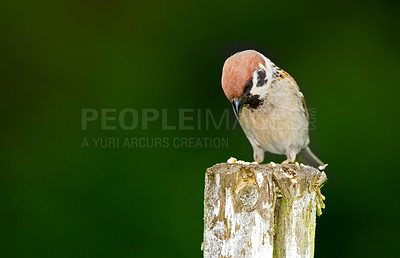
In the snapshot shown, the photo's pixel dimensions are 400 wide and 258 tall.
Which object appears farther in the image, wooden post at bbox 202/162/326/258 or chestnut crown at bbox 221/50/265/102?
chestnut crown at bbox 221/50/265/102

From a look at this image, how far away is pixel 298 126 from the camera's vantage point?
3838 mm

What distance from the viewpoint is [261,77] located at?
3.32 metres

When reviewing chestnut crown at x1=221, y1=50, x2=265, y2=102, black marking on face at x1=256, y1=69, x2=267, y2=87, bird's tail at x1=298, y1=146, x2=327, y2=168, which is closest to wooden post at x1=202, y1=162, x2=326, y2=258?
chestnut crown at x1=221, y1=50, x2=265, y2=102

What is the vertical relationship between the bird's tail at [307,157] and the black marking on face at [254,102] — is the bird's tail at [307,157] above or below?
below

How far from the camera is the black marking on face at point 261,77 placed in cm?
326

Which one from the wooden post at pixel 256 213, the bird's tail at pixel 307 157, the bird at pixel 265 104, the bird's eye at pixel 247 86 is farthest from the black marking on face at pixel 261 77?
the wooden post at pixel 256 213

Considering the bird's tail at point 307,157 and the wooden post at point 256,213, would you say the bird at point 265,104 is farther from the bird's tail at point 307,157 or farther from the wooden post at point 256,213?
the wooden post at point 256,213

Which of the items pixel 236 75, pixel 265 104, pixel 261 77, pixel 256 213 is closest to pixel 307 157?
pixel 265 104

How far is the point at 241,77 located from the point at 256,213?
1238 millimetres

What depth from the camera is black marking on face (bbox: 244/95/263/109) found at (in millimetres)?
3404

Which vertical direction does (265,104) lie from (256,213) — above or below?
above

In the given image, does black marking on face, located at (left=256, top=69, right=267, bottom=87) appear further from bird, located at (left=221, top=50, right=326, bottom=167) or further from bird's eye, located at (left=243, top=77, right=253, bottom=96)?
bird's eye, located at (left=243, top=77, right=253, bottom=96)

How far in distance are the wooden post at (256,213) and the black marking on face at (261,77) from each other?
1.29 m

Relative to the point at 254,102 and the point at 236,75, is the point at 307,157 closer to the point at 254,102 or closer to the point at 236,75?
the point at 254,102
